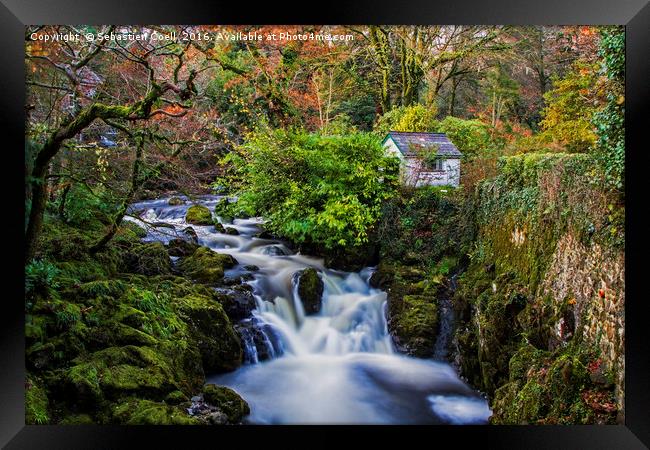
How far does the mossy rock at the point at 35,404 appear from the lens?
385 cm

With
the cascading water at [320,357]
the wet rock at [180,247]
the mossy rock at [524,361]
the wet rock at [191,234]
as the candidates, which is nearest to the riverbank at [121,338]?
the wet rock at [180,247]

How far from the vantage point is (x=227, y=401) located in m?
4.44

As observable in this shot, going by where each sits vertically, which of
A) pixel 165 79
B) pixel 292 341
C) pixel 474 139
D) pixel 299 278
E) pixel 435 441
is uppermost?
pixel 165 79

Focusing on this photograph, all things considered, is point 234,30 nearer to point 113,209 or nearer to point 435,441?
point 113,209

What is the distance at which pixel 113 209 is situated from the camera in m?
4.90

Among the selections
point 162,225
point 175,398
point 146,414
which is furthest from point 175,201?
point 146,414

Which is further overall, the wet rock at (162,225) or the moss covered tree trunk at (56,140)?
the wet rock at (162,225)

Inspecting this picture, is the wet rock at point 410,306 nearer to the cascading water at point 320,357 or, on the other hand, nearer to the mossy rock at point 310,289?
the cascading water at point 320,357

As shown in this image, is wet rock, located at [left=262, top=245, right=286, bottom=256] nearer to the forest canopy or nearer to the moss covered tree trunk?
the forest canopy

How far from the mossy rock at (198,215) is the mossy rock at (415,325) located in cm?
255

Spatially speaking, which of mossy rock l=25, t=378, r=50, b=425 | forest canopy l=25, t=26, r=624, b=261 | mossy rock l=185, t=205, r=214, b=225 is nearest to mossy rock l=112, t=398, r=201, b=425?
mossy rock l=25, t=378, r=50, b=425

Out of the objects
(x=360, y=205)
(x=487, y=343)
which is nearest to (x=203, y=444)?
(x=487, y=343)

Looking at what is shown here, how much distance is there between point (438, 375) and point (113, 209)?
3839 mm
